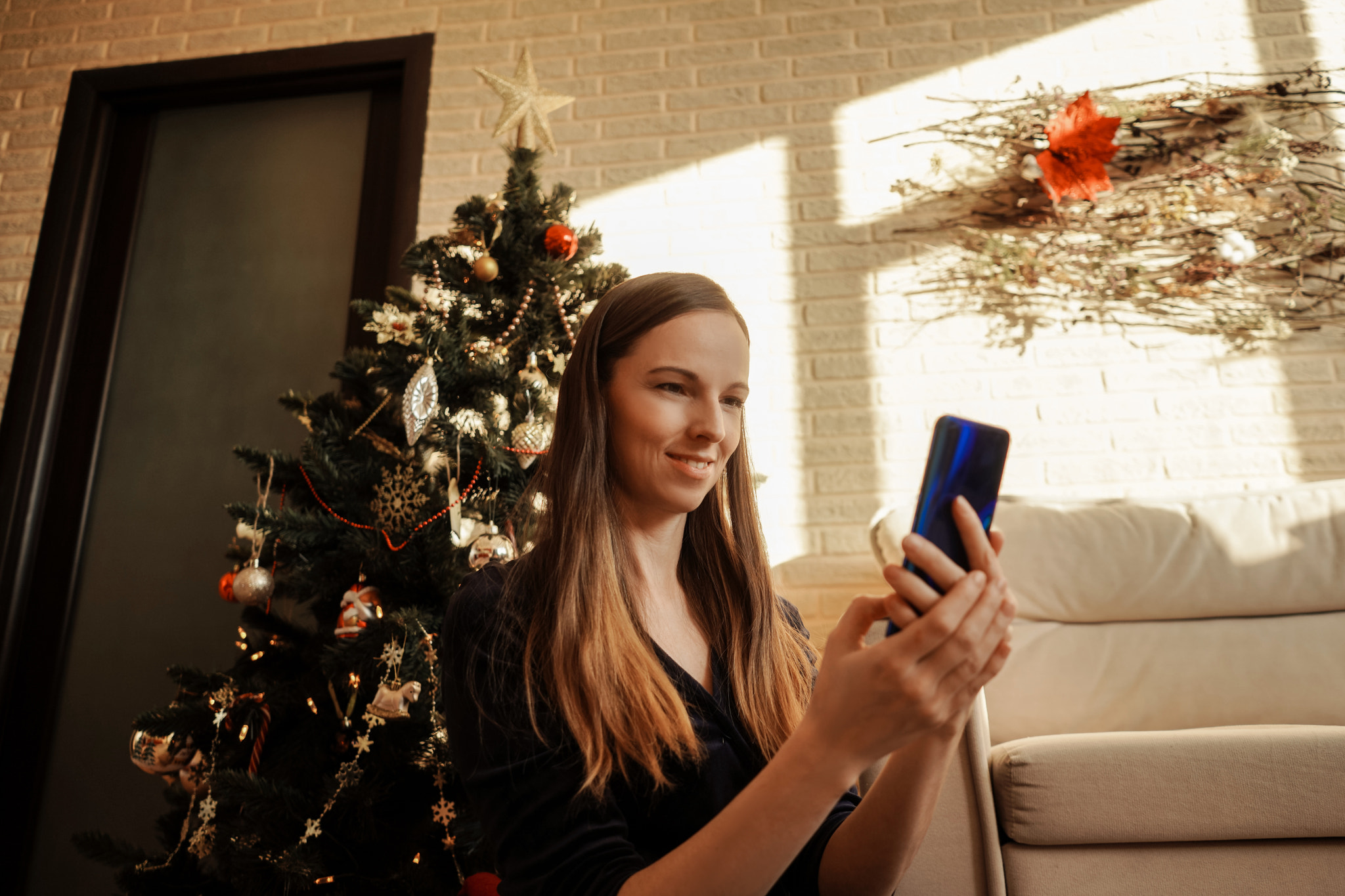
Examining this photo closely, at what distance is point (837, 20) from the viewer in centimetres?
270

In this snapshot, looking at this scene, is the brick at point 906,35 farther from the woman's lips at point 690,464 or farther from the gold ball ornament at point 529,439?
the woman's lips at point 690,464

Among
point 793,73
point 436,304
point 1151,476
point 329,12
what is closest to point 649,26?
point 793,73

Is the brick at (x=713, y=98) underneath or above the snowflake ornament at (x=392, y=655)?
above

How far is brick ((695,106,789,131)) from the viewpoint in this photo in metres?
2.66

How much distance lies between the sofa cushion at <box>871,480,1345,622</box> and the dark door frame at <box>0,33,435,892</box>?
6.37 ft

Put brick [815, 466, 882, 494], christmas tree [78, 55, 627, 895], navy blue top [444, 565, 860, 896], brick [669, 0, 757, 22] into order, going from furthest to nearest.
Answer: brick [669, 0, 757, 22] < brick [815, 466, 882, 494] < christmas tree [78, 55, 627, 895] < navy blue top [444, 565, 860, 896]

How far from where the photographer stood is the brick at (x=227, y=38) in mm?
2969

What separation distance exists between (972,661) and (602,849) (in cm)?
36

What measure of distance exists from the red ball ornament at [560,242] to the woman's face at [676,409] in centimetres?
98

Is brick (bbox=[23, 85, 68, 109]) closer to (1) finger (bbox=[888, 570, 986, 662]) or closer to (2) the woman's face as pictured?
(2) the woman's face

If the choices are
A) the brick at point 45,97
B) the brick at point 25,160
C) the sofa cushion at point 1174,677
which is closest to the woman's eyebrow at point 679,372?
the sofa cushion at point 1174,677

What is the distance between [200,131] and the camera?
303 centimetres

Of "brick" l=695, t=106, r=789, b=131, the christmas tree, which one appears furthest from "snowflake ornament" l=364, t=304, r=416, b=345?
"brick" l=695, t=106, r=789, b=131

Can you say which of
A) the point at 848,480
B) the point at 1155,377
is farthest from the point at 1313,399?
the point at 848,480
